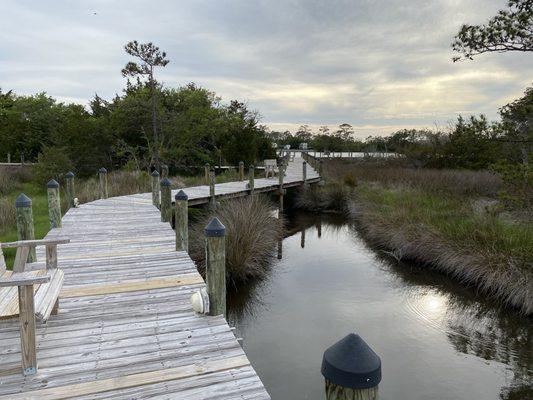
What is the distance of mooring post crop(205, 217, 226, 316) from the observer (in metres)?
3.95

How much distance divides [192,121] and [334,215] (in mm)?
12490

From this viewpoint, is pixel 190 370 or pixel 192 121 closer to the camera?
pixel 190 370

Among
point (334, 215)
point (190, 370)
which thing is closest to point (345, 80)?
point (334, 215)

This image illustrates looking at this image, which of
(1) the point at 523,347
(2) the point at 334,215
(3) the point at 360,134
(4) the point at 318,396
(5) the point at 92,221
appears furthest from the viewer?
(3) the point at 360,134

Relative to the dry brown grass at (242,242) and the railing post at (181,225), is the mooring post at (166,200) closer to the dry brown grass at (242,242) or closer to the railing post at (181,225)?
the dry brown grass at (242,242)

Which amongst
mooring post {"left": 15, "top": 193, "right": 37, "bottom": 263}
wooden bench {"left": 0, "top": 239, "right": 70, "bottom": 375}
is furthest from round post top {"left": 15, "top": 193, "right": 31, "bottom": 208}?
wooden bench {"left": 0, "top": 239, "right": 70, "bottom": 375}

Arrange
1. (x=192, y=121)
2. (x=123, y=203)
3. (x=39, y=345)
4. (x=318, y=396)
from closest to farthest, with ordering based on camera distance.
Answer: (x=39, y=345) < (x=318, y=396) < (x=123, y=203) < (x=192, y=121)

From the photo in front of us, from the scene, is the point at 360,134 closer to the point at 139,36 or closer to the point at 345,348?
the point at 139,36

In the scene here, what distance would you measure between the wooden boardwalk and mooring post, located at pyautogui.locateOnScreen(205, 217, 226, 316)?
16 cm

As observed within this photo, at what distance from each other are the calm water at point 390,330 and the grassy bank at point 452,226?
0.46 meters

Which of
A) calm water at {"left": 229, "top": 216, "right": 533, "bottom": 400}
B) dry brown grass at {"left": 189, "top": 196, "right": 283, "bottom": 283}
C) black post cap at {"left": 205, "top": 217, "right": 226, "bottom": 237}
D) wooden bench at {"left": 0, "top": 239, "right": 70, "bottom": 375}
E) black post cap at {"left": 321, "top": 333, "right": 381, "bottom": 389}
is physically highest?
black post cap at {"left": 205, "top": 217, "right": 226, "bottom": 237}

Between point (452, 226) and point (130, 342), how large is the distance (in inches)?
340

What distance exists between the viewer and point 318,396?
5.17 m

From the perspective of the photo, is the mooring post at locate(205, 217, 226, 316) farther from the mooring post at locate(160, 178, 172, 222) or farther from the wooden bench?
the mooring post at locate(160, 178, 172, 222)
